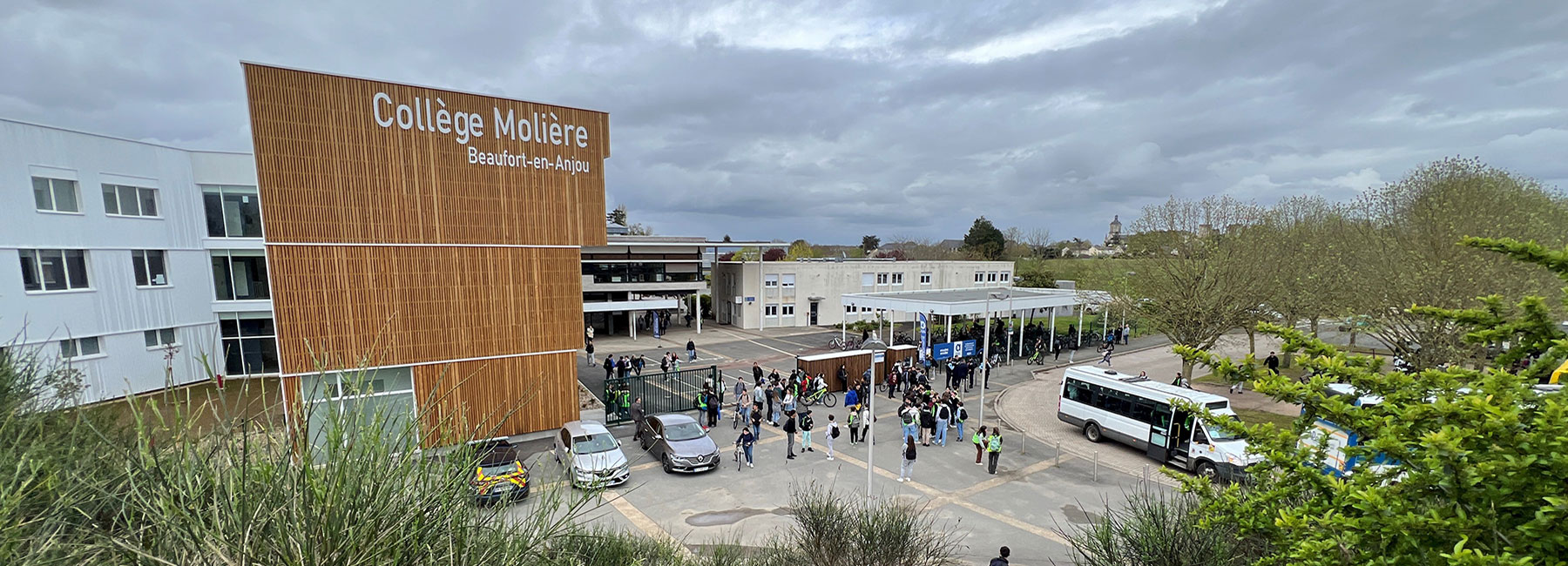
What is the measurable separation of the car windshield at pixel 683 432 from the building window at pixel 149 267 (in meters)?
20.0

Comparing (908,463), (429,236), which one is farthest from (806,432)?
(429,236)

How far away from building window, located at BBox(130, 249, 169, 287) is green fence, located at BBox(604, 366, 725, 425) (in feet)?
53.1

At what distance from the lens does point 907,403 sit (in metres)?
17.0

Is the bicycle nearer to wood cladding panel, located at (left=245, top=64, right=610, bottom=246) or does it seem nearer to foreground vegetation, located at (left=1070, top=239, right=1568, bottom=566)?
wood cladding panel, located at (left=245, top=64, right=610, bottom=246)

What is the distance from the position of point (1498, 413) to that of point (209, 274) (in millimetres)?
31689

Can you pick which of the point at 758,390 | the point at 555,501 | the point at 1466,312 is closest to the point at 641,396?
the point at 758,390

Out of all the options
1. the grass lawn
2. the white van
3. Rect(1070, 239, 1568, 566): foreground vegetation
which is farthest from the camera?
the grass lawn

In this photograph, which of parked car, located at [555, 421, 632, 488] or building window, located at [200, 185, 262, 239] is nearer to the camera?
parked car, located at [555, 421, 632, 488]

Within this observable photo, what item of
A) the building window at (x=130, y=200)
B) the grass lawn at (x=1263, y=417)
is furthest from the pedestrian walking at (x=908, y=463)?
the building window at (x=130, y=200)

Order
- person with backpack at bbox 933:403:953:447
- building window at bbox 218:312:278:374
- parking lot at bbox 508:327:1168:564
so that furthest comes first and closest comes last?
building window at bbox 218:312:278:374 < person with backpack at bbox 933:403:953:447 < parking lot at bbox 508:327:1168:564

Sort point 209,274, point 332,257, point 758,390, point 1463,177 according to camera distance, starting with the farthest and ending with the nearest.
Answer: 1. point 209,274
2. point 758,390
3. point 1463,177
4. point 332,257

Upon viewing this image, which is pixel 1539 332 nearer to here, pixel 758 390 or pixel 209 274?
pixel 758 390

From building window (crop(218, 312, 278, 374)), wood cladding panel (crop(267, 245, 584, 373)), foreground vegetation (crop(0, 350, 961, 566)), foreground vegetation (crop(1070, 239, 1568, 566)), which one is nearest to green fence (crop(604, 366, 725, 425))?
wood cladding panel (crop(267, 245, 584, 373))

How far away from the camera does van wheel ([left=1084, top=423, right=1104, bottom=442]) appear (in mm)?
15898
